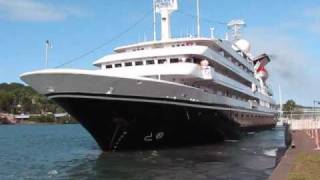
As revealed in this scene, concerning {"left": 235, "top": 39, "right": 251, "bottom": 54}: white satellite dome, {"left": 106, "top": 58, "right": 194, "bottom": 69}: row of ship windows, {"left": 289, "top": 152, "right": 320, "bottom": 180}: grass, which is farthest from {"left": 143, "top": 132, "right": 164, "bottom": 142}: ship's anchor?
{"left": 235, "top": 39, "right": 251, "bottom": 54}: white satellite dome

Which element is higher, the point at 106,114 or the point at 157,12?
the point at 157,12

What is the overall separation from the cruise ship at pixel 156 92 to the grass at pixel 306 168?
447 inches

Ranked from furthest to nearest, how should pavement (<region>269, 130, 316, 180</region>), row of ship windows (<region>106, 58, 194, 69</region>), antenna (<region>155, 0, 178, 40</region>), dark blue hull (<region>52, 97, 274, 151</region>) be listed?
antenna (<region>155, 0, 178, 40</region>)
row of ship windows (<region>106, 58, 194, 69</region>)
dark blue hull (<region>52, 97, 274, 151</region>)
pavement (<region>269, 130, 316, 180</region>)

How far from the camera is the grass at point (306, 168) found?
14.4 meters

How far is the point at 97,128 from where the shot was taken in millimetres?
30312

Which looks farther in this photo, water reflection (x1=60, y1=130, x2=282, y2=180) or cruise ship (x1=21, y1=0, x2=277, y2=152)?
cruise ship (x1=21, y1=0, x2=277, y2=152)

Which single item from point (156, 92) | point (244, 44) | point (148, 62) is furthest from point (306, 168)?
point (244, 44)

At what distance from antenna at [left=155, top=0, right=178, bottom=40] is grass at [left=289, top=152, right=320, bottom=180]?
23.6m

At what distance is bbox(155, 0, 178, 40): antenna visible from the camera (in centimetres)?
4225

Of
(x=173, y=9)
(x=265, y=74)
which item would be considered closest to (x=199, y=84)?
(x=173, y=9)

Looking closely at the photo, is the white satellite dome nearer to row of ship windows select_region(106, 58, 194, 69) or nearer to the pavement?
row of ship windows select_region(106, 58, 194, 69)

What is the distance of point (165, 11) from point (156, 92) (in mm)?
14898

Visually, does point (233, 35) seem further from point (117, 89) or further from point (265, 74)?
point (117, 89)

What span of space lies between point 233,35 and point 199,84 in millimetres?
38954
